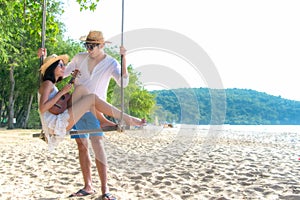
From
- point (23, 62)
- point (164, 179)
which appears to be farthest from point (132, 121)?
point (23, 62)

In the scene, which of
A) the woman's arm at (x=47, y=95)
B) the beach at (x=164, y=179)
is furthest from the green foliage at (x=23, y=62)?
the woman's arm at (x=47, y=95)

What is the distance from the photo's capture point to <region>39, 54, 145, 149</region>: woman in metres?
4.25

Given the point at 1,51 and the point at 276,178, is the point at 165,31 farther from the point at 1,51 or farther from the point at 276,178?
the point at 1,51

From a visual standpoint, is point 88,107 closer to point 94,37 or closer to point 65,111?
point 65,111

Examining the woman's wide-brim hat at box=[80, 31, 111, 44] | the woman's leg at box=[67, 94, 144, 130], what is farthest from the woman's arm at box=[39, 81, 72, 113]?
the woman's wide-brim hat at box=[80, 31, 111, 44]

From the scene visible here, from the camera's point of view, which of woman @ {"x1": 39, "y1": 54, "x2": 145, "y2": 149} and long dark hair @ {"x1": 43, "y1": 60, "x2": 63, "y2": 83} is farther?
long dark hair @ {"x1": 43, "y1": 60, "x2": 63, "y2": 83}

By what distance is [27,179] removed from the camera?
6602mm

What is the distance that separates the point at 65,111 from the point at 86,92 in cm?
32

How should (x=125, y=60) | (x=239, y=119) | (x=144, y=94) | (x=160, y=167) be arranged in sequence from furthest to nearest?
1. (x=239, y=119)
2. (x=144, y=94)
3. (x=160, y=167)
4. (x=125, y=60)

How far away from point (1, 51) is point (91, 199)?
14.7 meters

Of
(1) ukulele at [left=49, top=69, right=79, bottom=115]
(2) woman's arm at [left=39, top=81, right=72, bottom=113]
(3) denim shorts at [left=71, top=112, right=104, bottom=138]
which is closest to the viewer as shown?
(2) woman's arm at [left=39, top=81, right=72, bottom=113]

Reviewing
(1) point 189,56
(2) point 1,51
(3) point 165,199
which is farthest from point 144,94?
(3) point 165,199

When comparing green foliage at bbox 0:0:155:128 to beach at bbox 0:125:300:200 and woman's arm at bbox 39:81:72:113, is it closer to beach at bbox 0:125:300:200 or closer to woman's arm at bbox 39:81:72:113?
beach at bbox 0:125:300:200

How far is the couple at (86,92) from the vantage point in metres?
4.27
